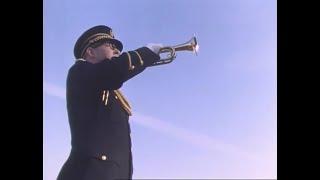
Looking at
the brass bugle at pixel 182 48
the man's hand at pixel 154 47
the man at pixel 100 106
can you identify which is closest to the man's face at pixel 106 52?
the man at pixel 100 106

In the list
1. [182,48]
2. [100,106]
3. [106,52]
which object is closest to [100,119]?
[100,106]

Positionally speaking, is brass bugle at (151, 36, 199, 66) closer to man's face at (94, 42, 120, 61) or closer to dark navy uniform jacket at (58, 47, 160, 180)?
dark navy uniform jacket at (58, 47, 160, 180)

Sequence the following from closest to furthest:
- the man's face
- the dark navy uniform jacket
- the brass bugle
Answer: the dark navy uniform jacket → the brass bugle → the man's face

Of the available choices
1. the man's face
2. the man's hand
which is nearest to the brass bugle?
the man's hand

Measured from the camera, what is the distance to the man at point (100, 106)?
3826mm

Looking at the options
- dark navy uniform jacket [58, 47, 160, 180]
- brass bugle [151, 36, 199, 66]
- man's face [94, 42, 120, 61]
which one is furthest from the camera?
man's face [94, 42, 120, 61]

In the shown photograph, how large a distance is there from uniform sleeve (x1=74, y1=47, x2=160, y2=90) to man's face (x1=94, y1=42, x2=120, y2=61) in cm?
7

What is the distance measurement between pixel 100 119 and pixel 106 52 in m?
0.46

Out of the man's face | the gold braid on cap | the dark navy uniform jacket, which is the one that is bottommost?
the dark navy uniform jacket

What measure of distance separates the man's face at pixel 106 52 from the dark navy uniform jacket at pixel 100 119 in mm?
69

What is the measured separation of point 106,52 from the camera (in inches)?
160

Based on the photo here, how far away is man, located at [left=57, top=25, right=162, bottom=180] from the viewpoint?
3826 millimetres

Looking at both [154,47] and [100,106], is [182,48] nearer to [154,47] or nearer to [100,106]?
[154,47]

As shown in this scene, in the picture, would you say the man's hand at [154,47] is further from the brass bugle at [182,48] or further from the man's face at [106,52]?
the man's face at [106,52]
